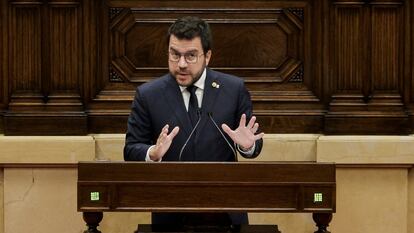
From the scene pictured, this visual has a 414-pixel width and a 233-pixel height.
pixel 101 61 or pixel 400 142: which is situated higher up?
pixel 101 61

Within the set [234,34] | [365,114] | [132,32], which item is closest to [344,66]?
[365,114]

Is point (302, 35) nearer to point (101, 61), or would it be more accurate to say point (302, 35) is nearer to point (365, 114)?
point (365, 114)

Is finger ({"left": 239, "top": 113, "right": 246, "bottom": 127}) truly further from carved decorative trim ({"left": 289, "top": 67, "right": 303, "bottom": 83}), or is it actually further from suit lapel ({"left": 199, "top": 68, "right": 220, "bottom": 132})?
carved decorative trim ({"left": 289, "top": 67, "right": 303, "bottom": 83})

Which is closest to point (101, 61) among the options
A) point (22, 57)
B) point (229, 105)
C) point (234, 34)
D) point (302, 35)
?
point (22, 57)

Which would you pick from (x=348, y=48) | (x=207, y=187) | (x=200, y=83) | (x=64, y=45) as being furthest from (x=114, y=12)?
(x=207, y=187)

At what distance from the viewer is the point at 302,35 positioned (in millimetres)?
5770

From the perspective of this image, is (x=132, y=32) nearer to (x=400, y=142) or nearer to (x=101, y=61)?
(x=101, y=61)

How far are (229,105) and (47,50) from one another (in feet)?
5.75

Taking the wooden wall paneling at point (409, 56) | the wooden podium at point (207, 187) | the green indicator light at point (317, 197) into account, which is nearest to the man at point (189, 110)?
the wooden podium at point (207, 187)

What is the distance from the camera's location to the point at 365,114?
5.65 meters

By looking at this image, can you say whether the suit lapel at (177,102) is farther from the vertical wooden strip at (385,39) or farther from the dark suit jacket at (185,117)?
the vertical wooden strip at (385,39)

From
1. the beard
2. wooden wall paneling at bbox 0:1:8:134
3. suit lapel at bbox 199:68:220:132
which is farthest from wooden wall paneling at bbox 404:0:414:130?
wooden wall paneling at bbox 0:1:8:134

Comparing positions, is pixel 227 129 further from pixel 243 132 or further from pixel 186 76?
pixel 186 76

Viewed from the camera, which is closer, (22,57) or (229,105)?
(229,105)
